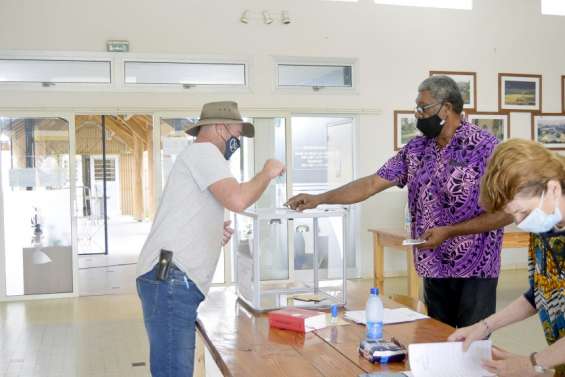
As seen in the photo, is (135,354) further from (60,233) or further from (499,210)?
(499,210)

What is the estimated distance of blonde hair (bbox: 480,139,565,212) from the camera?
148cm

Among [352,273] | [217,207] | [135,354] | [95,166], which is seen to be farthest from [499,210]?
[95,166]

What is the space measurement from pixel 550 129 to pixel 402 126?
2125 mm

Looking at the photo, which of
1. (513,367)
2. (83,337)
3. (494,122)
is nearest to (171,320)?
(513,367)

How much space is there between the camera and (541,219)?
1.53 meters

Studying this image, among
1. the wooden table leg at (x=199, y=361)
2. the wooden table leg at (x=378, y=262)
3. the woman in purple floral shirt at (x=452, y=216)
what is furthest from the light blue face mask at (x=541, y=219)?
the wooden table leg at (x=378, y=262)

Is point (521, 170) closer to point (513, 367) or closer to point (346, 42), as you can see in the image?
point (513, 367)

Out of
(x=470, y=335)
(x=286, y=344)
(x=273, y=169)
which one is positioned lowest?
(x=286, y=344)

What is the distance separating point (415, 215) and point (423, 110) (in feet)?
1.56

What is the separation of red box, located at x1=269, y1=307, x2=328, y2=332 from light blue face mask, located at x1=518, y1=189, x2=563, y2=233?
102 cm

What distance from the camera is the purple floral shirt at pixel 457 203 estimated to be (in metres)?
2.57

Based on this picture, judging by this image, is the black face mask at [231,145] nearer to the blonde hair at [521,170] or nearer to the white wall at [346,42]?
the blonde hair at [521,170]

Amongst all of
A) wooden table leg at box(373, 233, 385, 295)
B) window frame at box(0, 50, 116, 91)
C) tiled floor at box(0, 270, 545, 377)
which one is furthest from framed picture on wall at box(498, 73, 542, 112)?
window frame at box(0, 50, 116, 91)

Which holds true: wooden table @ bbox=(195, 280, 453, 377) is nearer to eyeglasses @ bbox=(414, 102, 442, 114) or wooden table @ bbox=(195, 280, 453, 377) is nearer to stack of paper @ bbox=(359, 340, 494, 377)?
stack of paper @ bbox=(359, 340, 494, 377)
